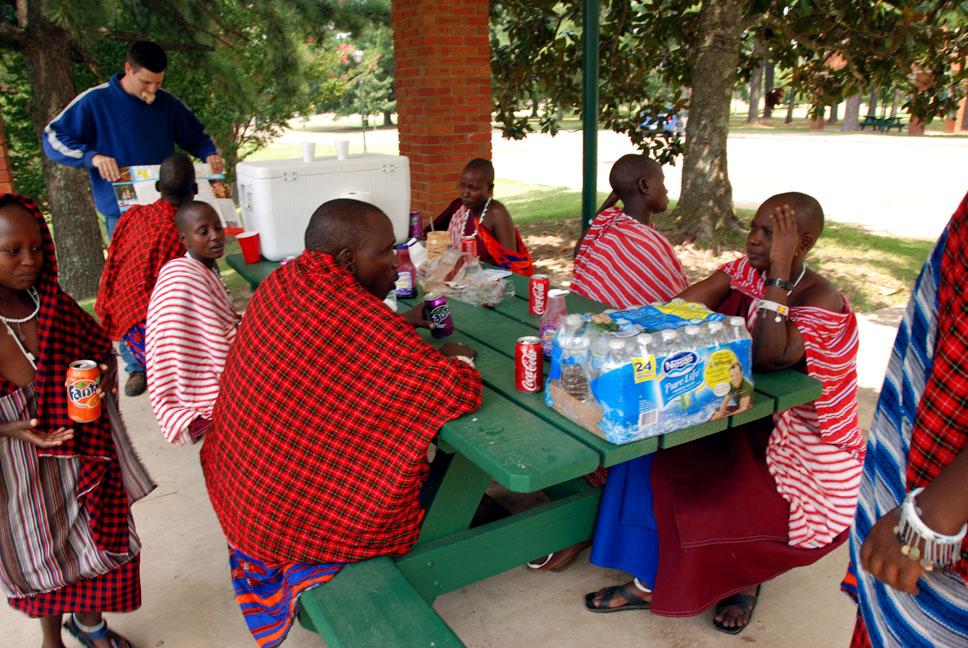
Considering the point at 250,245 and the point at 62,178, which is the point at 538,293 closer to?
the point at 250,245

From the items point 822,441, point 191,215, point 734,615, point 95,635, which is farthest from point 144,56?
point 734,615

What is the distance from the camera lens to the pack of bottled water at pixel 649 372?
65.6 inches

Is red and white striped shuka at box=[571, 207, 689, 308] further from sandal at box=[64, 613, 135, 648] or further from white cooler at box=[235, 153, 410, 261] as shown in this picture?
sandal at box=[64, 613, 135, 648]

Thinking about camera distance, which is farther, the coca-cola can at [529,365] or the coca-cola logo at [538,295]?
the coca-cola logo at [538,295]

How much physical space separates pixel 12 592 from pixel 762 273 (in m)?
2.52

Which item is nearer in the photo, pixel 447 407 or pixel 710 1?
pixel 447 407

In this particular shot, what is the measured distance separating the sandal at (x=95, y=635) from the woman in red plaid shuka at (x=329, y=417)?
0.69 meters

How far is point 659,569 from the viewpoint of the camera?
224cm

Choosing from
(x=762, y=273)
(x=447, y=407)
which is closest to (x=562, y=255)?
(x=762, y=273)

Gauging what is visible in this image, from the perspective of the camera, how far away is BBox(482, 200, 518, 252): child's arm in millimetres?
3889

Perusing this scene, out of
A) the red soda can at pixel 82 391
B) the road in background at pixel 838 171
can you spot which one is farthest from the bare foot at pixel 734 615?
the road in background at pixel 838 171

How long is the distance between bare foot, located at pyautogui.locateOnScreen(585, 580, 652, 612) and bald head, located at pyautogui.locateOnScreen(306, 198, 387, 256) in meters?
1.44

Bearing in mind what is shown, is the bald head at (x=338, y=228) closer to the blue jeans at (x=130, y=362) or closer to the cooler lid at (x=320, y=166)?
the cooler lid at (x=320, y=166)

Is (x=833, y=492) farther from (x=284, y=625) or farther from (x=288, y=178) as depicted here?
(x=288, y=178)
